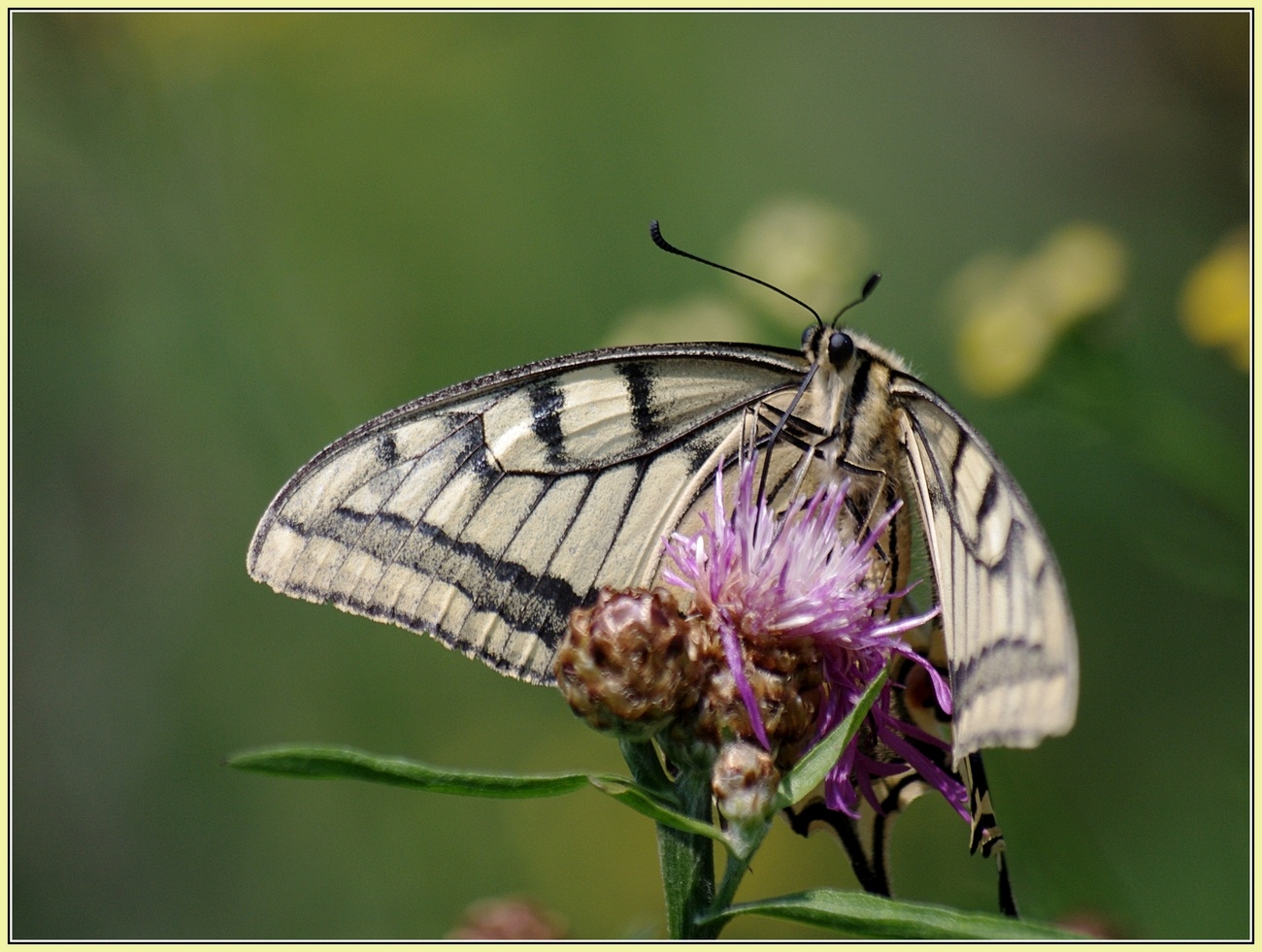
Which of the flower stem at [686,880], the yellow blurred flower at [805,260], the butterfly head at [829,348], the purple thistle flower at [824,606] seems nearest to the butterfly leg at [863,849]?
the purple thistle flower at [824,606]

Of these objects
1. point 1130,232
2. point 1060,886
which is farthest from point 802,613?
point 1130,232

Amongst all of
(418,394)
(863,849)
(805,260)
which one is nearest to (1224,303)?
(805,260)

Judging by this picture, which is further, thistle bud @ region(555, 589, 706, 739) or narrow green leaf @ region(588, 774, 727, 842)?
thistle bud @ region(555, 589, 706, 739)

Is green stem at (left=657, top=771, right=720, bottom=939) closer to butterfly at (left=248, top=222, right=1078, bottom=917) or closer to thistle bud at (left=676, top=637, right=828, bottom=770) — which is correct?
thistle bud at (left=676, top=637, right=828, bottom=770)

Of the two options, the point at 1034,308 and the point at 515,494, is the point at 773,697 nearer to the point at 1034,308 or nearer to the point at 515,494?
the point at 515,494

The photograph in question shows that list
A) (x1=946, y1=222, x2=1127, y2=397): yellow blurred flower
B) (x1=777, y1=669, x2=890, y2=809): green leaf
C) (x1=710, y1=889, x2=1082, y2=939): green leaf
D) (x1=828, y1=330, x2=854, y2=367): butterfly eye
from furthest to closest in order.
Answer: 1. (x1=946, y1=222, x2=1127, y2=397): yellow blurred flower
2. (x1=828, y1=330, x2=854, y2=367): butterfly eye
3. (x1=777, y1=669, x2=890, y2=809): green leaf
4. (x1=710, y1=889, x2=1082, y2=939): green leaf

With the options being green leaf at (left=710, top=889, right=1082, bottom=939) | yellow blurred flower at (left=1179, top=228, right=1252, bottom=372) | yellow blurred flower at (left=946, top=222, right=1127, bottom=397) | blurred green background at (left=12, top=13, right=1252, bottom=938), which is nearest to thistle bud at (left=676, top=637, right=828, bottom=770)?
green leaf at (left=710, top=889, right=1082, bottom=939)

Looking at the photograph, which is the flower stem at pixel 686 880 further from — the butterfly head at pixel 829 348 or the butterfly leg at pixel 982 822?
the butterfly head at pixel 829 348
